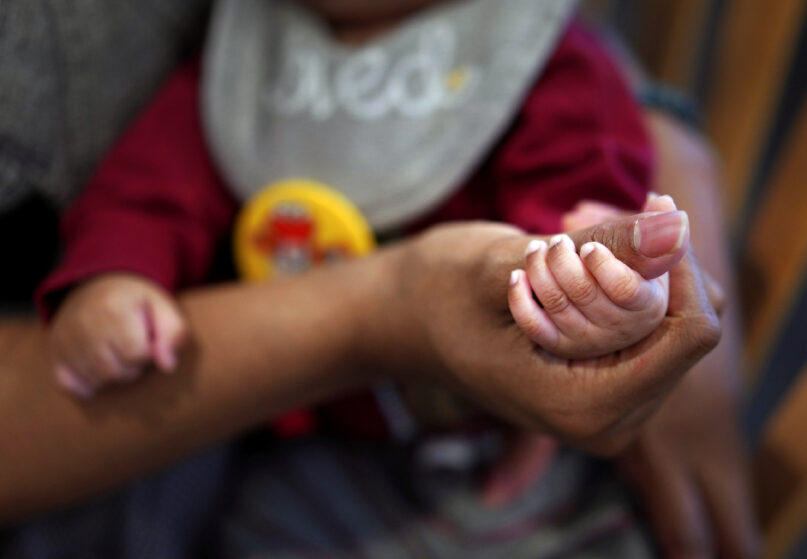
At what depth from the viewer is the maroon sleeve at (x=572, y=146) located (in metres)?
0.40

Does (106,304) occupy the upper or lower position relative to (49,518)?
upper

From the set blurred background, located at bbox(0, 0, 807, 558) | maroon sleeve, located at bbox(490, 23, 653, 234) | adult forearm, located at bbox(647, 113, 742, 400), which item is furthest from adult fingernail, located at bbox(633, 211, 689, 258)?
blurred background, located at bbox(0, 0, 807, 558)

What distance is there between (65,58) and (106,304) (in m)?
0.20

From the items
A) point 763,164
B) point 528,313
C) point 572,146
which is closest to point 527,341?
point 528,313

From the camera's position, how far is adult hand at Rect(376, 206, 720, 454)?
244 millimetres

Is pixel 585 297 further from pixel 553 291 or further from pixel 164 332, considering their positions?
pixel 164 332

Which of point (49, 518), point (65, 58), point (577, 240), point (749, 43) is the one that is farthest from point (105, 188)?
point (749, 43)

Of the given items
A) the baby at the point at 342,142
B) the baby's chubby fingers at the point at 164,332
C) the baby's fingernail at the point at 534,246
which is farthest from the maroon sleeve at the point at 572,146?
the baby's chubby fingers at the point at 164,332

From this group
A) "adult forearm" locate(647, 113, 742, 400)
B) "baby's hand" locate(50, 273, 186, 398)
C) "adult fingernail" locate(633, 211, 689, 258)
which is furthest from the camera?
"adult forearm" locate(647, 113, 742, 400)

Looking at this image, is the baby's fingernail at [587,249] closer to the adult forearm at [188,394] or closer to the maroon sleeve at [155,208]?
the adult forearm at [188,394]

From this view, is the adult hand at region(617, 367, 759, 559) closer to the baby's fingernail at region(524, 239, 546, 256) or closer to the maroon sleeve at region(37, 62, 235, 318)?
the baby's fingernail at region(524, 239, 546, 256)

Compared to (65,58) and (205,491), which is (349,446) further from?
(65,58)

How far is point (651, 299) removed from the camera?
0.24 m

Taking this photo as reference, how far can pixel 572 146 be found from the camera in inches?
16.8
